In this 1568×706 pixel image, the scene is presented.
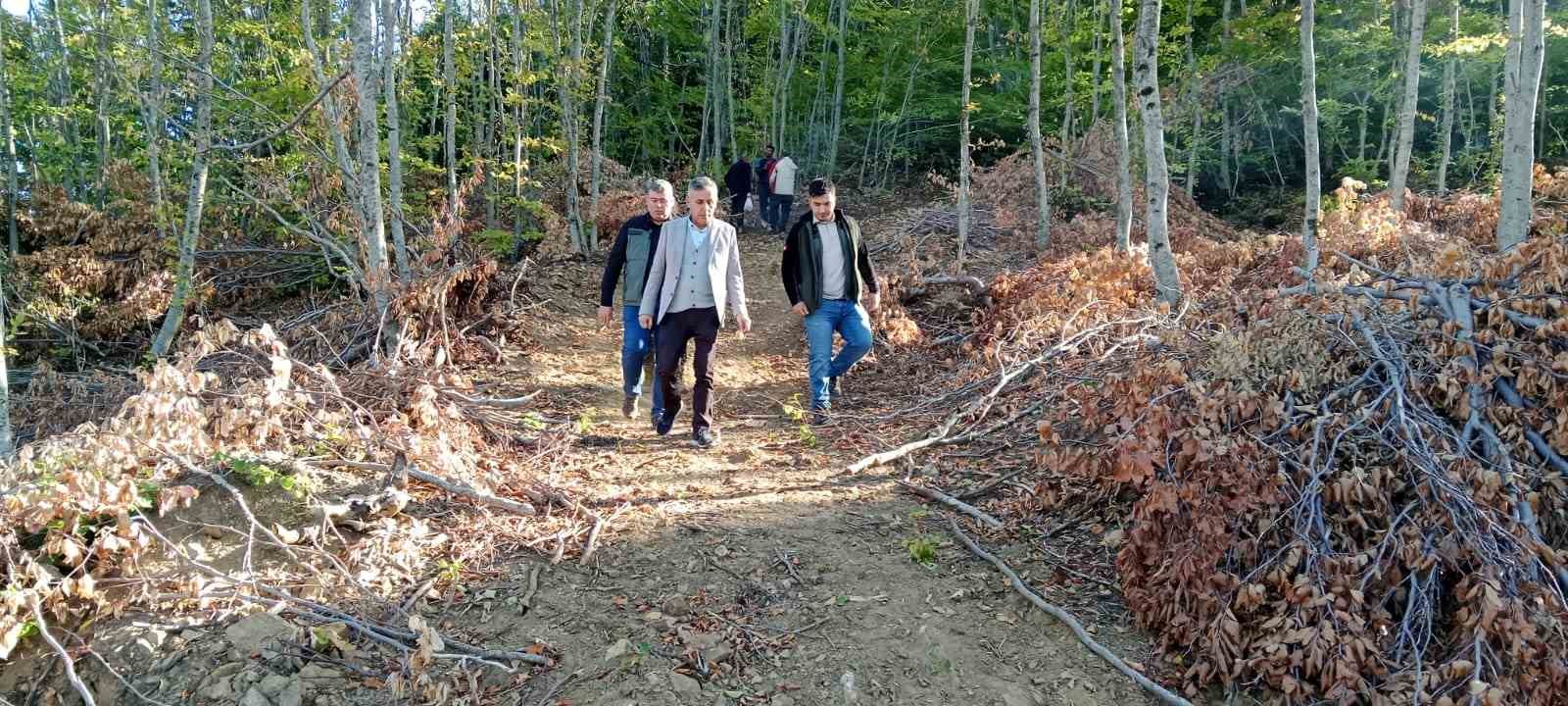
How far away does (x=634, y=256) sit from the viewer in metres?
6.43

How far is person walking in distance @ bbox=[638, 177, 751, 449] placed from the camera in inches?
224

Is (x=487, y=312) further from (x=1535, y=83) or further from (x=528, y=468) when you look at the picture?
(x=1535, y=83)

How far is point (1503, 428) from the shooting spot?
354 cm

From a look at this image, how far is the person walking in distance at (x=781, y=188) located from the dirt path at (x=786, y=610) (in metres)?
10.9

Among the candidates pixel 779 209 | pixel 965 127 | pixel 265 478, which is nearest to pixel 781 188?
pixel 779 209

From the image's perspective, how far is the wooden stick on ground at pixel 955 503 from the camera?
4.58 metres

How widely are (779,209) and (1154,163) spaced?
9.53 meters

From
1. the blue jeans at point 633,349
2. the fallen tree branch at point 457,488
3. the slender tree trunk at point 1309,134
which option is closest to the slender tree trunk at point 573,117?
the blue jeans at point 633,349

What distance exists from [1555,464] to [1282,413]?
3.30 feet

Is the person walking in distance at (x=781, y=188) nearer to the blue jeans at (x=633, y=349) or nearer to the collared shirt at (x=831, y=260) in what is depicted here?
the collared shirt at (x=831, y=260)

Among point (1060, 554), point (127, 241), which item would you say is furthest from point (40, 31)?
point (1060, 554)

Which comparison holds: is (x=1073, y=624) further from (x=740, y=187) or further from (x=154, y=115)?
(x=154, y=115)

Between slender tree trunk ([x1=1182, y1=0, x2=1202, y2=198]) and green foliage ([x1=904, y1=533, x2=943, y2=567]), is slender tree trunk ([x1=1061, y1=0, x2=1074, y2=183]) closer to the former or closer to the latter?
slender tree trunk ([x1=1182, y1=0, x2=1202, y2=198])

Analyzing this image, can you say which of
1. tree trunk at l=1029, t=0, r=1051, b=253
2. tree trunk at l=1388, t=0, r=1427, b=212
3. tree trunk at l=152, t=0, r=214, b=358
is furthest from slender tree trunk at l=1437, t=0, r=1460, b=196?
tree trunk at l=152, t=0, r=214, b=358
